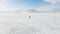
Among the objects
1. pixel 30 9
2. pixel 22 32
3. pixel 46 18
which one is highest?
pixel 30 9

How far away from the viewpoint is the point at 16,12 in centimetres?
81

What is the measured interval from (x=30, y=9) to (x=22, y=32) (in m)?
0.25

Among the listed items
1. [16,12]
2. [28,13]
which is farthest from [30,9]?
[16,12]

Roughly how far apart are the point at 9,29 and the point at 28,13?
0.83 ft

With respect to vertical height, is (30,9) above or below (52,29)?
above

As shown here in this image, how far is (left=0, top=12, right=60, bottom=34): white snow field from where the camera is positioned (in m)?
0.79

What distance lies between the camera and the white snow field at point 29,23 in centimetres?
79

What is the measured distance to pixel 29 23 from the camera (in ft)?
2.63

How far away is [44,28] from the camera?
2.62ft

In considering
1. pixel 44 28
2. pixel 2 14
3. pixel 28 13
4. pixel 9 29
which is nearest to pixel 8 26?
pixel 9 29

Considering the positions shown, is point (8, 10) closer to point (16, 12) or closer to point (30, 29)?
point (16, 12)

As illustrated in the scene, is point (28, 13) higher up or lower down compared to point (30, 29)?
higher up

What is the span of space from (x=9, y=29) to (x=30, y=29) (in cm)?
21

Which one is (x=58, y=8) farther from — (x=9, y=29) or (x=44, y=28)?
(x=9, y=29)
